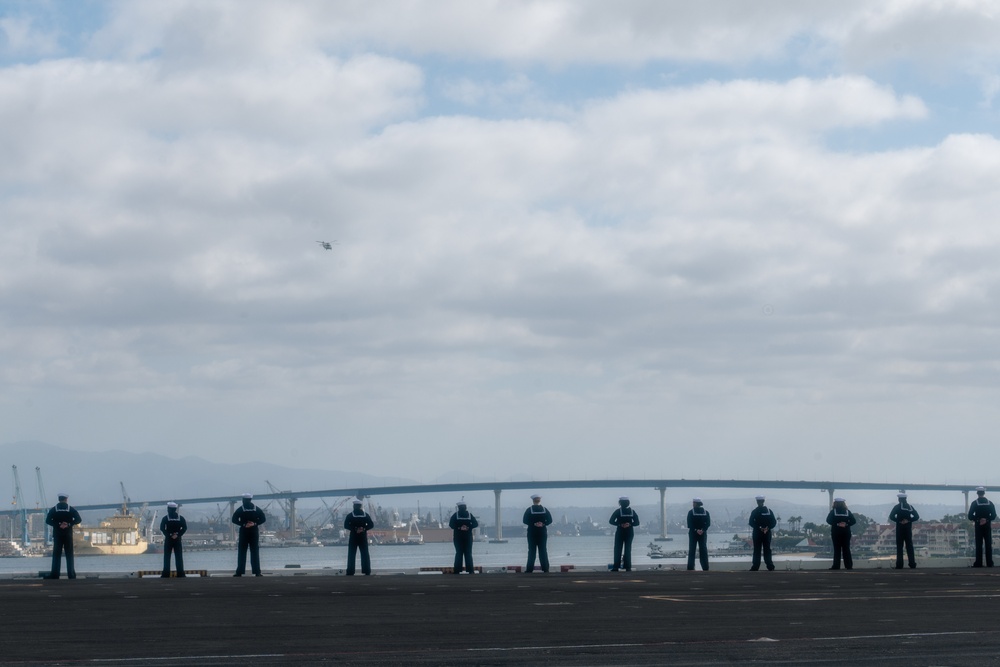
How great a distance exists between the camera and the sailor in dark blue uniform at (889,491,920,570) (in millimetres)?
37062

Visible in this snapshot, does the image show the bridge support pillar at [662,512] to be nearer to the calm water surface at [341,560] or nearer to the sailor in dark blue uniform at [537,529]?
the calm water surface at [341,560]

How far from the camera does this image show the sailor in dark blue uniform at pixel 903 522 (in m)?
37.1

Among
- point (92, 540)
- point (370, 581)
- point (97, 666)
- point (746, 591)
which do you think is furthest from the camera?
point (92, 540)

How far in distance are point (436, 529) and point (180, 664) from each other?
574 ft

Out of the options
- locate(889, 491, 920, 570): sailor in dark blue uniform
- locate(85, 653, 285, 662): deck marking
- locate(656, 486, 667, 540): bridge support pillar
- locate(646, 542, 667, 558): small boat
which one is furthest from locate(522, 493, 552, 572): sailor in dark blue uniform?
locate(656, 486, 667, 540): bridge support pillar

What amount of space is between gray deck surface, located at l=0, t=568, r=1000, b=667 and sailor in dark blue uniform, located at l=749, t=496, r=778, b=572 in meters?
7.77

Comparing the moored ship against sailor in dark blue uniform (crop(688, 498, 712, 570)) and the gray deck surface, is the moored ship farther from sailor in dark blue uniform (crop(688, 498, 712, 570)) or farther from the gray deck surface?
the gray deck surface

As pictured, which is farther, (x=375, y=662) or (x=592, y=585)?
(x=592, y=585)

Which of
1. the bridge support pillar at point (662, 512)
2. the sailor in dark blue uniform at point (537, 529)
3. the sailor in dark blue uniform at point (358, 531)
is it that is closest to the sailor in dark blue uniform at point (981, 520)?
the sailor in dark blue uniform at point (537, 529)

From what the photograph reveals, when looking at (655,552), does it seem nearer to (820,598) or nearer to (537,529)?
(537,529)

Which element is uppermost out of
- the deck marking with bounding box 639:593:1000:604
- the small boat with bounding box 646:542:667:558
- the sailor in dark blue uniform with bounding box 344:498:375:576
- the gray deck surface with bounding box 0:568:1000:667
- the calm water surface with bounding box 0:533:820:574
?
the sailor in dark blue uniform with bounding box 344:498:375:576

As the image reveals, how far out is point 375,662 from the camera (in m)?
13.1

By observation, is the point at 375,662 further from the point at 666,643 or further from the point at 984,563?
the point at 984,563

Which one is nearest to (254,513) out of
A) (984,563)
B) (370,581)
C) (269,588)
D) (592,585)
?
(370,581)
